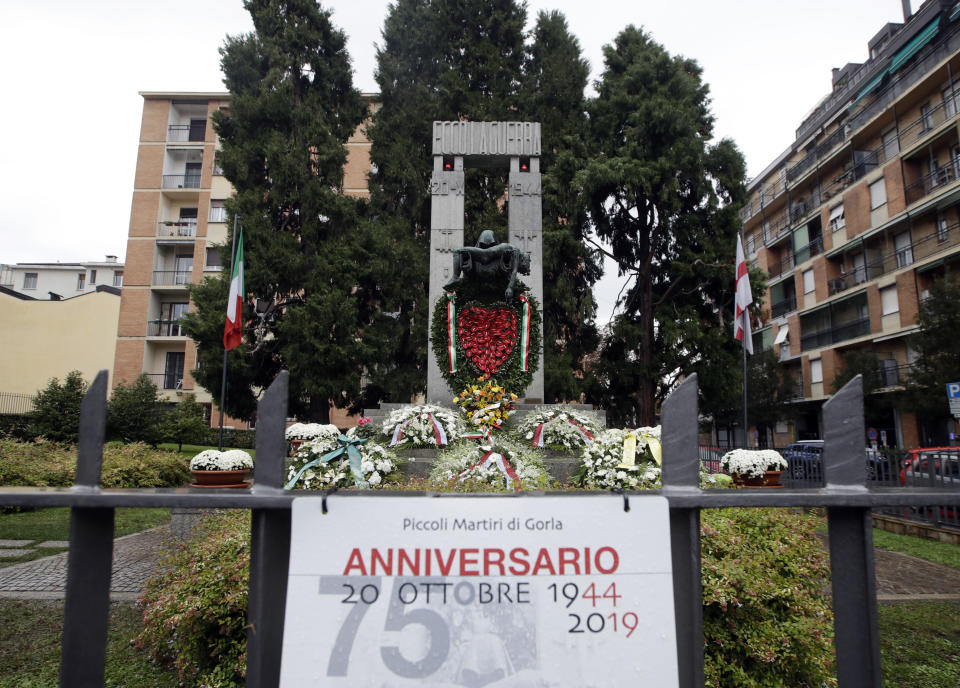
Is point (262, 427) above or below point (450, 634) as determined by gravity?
above

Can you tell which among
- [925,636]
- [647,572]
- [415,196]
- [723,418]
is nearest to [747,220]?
[723,418]

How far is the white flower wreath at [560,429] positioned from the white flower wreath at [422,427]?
122 centimetres

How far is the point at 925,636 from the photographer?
176 inches

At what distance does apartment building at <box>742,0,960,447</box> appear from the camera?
2381 centimetres

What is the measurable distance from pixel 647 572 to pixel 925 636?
4.36 m

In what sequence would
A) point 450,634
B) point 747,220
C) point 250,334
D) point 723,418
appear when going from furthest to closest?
point 747,220
point 723,418
point 250,334
point 450,634

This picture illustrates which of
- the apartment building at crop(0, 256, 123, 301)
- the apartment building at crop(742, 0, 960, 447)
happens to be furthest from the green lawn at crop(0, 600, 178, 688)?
the apartment building at crop(0, 256, 123, 301)

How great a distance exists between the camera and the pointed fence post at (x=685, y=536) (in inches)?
64.7

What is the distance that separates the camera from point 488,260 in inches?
396

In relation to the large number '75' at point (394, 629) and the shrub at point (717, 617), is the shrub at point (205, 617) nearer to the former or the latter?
the shrub at point (717, 617)

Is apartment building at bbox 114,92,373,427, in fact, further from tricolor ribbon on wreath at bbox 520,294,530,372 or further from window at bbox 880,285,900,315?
window at bbox 880,285,900,315

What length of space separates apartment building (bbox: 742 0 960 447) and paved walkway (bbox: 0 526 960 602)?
64.8 ft

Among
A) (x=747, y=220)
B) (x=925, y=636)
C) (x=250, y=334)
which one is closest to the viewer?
(x=925, y=636)

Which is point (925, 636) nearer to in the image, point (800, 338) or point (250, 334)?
point (250, 334)
